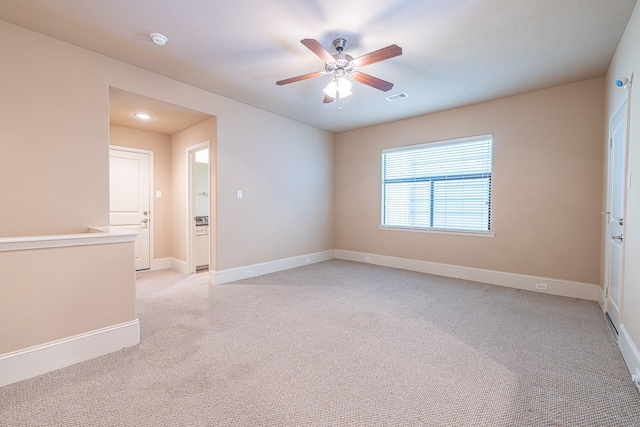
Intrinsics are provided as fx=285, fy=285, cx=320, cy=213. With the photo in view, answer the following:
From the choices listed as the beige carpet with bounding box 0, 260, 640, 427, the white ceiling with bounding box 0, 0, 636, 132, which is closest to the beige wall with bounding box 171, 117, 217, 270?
the white ceiling with bounding box 0, 0, 636, 132

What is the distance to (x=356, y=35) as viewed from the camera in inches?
101

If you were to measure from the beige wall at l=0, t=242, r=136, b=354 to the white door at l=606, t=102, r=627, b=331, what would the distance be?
415 centimetres

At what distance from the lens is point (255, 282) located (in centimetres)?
422

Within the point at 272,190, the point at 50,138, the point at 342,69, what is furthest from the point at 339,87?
the point at 50,138

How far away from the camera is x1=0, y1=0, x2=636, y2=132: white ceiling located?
222 cm

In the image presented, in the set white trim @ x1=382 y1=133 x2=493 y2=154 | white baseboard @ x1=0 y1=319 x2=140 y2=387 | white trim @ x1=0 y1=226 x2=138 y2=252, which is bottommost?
white baseboard @ x1=0 y1=319 x2=140 y2=387

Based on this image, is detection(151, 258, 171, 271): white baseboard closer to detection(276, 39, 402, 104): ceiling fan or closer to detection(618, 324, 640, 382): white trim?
detection(276, 39, 402, 104): ceiling fan

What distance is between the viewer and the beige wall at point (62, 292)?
73.6 inches

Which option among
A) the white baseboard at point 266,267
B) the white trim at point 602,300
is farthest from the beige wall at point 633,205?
the white baseboard at point 266,267

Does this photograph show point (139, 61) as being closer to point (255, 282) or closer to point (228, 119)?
point (228, 119)

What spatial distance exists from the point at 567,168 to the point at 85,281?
5.19m

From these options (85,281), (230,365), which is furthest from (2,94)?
(230,365)

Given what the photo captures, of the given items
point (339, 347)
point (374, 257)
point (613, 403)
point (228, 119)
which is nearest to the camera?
point (613, 403)

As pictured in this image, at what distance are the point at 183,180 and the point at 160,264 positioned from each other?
5.24 ft
